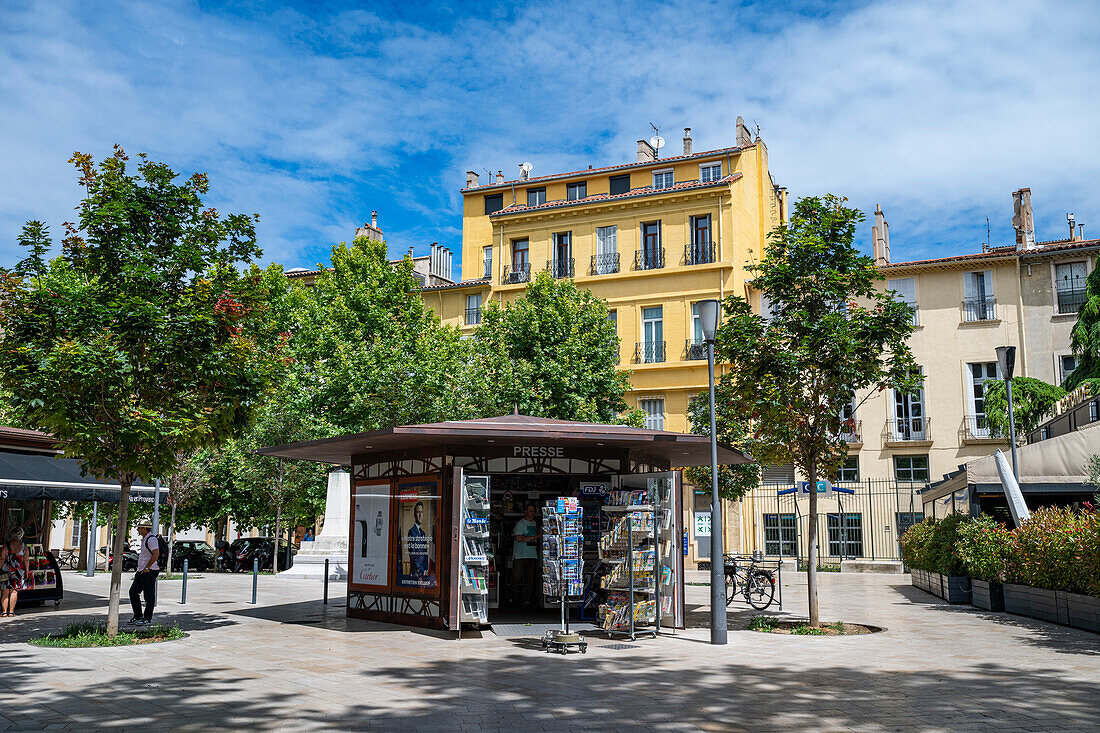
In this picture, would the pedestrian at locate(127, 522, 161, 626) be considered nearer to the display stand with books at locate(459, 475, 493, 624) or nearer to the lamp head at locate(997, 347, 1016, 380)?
the display stand with books at locate(459, 475, 493, 624)

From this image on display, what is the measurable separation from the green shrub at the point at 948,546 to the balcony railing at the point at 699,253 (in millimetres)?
18698

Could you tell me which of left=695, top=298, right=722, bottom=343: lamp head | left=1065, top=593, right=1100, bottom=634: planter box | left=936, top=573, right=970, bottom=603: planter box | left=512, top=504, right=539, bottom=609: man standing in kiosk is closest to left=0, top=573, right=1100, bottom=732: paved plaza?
left=1065, top=593, right=1100, bottom=634: planter box

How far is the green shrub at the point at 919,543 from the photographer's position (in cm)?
2146

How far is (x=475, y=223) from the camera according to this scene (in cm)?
4306

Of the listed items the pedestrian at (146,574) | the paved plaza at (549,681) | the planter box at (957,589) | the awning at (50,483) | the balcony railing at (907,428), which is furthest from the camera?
Answer: the balcony railing at (907,428)

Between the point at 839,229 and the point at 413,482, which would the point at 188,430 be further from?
the point at 839,229

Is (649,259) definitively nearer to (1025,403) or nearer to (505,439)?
(1025,403)

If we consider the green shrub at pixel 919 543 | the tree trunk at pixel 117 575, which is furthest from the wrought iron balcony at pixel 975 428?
the tree trunk at pixel 117 575

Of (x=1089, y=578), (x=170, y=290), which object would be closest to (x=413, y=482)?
(x=170, y=290)

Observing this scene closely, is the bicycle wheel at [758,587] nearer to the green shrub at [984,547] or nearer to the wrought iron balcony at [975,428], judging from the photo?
A: the green shrub at [984,547]

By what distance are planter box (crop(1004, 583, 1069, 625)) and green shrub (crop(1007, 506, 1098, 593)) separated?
0.42ft

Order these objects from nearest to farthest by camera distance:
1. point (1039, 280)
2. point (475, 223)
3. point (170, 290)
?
point (170, 290) → point (1039, 280) → point (475, 223)

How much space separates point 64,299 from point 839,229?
11.4m

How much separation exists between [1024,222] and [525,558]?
30246 millimetres
